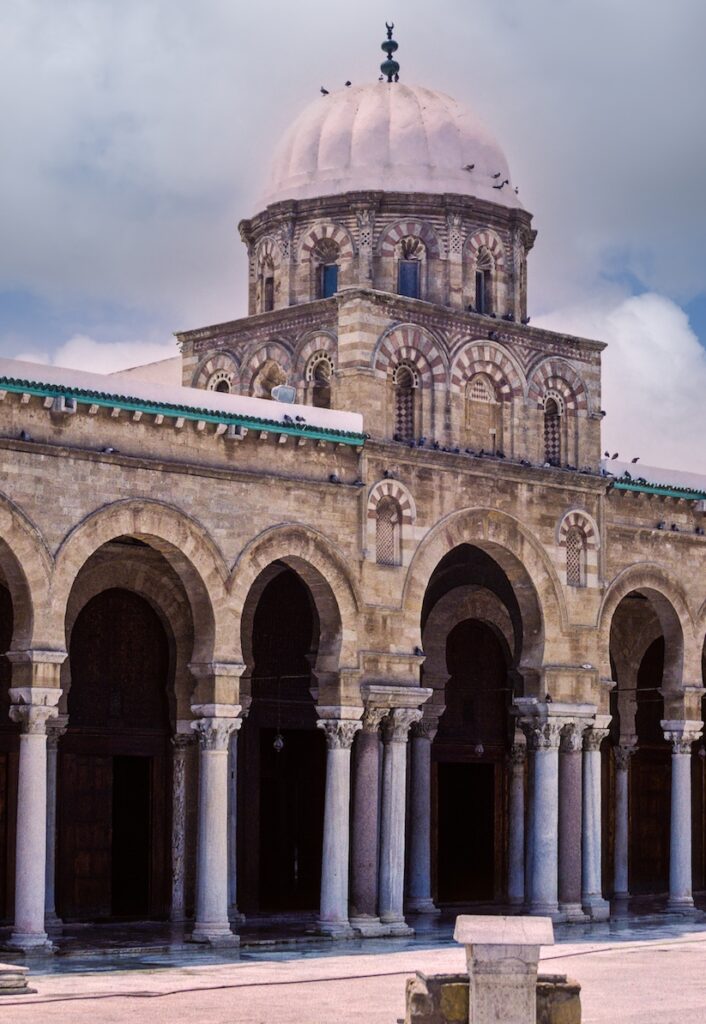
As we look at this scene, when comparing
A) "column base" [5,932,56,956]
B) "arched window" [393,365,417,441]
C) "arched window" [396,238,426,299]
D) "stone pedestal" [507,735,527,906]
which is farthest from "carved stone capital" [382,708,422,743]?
"arched window" [396,238,426,299]

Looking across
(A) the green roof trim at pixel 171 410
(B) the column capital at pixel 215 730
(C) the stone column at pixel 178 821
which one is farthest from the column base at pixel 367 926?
(A) the green roof trim at pixel 171 410

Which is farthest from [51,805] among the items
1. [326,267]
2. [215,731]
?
[326,267]

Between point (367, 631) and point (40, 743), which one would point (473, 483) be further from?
point (40, 743)

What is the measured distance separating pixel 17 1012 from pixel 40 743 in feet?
17.4

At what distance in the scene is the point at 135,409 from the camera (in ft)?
74.3

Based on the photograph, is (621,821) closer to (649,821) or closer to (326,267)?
(649,821)

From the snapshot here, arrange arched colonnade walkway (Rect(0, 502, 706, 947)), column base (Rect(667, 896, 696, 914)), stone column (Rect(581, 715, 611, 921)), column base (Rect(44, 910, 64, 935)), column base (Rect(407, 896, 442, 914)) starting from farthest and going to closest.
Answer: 1. column base (Rect(667, 896, 696, 914))
2. column base (Rect(407, 896, 442, 914))
3. stone column (Rect(581, 715, 611, 921))
4. column base (Rect(44, 910, 64, 935))
5. arched colonnade walkway (Rect(0, 502, 706, 947))

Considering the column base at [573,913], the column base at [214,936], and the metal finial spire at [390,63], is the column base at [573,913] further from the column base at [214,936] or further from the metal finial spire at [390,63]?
the metal finial spire at [390,63]

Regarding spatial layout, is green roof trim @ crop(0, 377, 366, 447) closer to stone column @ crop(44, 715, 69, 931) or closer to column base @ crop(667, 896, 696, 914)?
stone column @ crop(44, 715, 69, 931)

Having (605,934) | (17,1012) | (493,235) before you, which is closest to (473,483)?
(493,235)

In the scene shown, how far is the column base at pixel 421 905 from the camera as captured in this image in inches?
1088

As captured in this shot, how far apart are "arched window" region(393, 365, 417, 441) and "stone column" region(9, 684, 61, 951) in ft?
22.6

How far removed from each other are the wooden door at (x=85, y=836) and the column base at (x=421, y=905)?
180 inches

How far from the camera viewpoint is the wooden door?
25.6 metres
